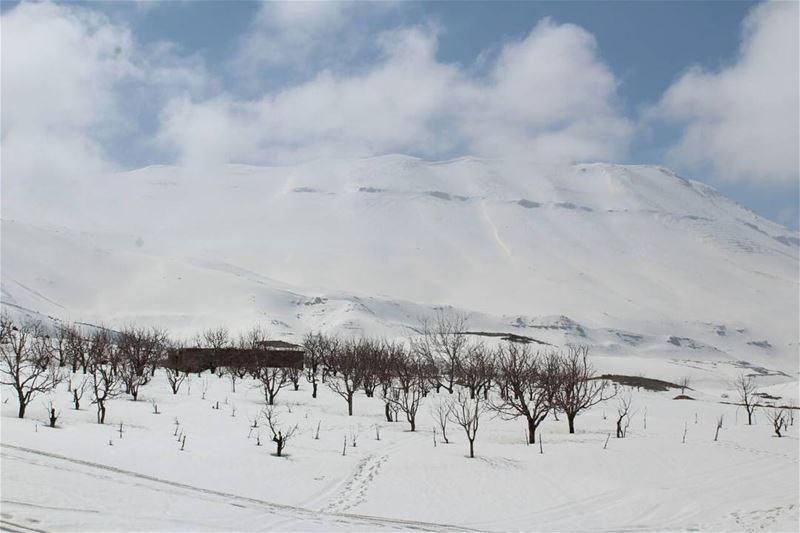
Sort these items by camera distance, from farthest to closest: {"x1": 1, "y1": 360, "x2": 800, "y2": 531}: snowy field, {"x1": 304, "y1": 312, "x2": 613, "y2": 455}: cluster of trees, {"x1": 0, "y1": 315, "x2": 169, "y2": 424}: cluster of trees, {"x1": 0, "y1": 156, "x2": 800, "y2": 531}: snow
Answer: {"x1": 304, "y1": 312, "x2": 613, "y2": 455}: cluster of trees < {"x1": 0, "y1": 315, "x2": 169, "y2": 424}: cluster of trees < {"x1": 0, "y1": 156, "x2": 800, "y2": 531}: snow < {"x1": 1, "y1": 360, "x2": 800, "y2": 531}: snowy field

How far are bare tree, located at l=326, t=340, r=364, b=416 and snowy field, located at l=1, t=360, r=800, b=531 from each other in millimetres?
5199

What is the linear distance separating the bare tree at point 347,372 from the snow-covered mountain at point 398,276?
132 ft

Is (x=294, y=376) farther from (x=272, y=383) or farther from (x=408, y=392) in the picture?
(x=408, y=392)

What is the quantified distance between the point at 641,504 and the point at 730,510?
1909 millimetres

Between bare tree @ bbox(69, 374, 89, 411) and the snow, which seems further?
bare tree @ bbox(69, 374, 89, 411)

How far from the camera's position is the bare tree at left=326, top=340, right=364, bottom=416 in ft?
114

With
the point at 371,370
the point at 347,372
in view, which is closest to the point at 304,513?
the point at 347,372

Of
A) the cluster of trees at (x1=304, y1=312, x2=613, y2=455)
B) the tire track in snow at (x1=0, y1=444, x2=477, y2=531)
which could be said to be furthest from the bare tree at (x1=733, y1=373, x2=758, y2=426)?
the tire track in snow at (x1=0, y1=444, x2=477, y2=531)

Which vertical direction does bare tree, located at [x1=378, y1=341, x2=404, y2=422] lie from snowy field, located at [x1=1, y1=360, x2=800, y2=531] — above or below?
above

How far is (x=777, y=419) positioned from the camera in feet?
100

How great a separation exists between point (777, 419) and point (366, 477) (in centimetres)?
2090

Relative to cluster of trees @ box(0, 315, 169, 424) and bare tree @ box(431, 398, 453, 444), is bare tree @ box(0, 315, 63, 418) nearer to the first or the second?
cluster of trees @ box(0, 315, 169, 424)

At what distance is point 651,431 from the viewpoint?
30094 mm

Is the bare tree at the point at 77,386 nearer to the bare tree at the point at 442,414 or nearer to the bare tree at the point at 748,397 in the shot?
the bare tree at the point at 442,414
